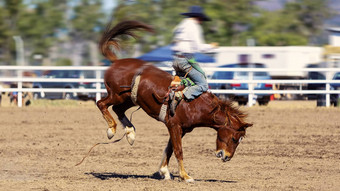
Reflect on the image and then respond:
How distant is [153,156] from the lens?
32.0ft

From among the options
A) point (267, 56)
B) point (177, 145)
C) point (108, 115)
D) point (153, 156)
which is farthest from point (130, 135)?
point (267, 56)

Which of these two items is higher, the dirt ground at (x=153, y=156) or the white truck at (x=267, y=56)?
the dirt ground at (x=153, y=156)

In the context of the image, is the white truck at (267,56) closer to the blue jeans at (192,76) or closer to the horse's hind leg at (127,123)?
the horse's hind leg at (127,123)

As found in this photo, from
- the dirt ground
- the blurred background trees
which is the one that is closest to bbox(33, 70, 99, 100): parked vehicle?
the dirt ground

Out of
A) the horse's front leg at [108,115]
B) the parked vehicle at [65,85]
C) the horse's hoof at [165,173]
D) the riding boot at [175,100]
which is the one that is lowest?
the parked vehicle at [65,85]

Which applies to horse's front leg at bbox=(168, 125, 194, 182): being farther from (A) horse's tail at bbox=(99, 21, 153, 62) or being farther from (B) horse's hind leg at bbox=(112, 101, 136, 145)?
(A) horse's tail at bbox=(99, 21, 153, 62)

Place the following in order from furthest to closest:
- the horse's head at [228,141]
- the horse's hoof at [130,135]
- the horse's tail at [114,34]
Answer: the horse's tail at [114,34] < the horse's hoof at [130,135] < the horse's head at [228,141]

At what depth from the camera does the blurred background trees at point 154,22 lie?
4578 centimetres

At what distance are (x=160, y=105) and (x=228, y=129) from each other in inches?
35.9

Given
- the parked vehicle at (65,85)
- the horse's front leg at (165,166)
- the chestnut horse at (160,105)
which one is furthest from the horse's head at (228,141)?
the parked vehicle at (65,85)

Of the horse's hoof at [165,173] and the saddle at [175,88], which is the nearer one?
the saddle at [175,88]

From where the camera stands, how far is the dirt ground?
7398 mm

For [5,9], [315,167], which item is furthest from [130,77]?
[5,9]

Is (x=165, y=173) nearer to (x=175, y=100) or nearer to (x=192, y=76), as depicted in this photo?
(x=175, y=100)
